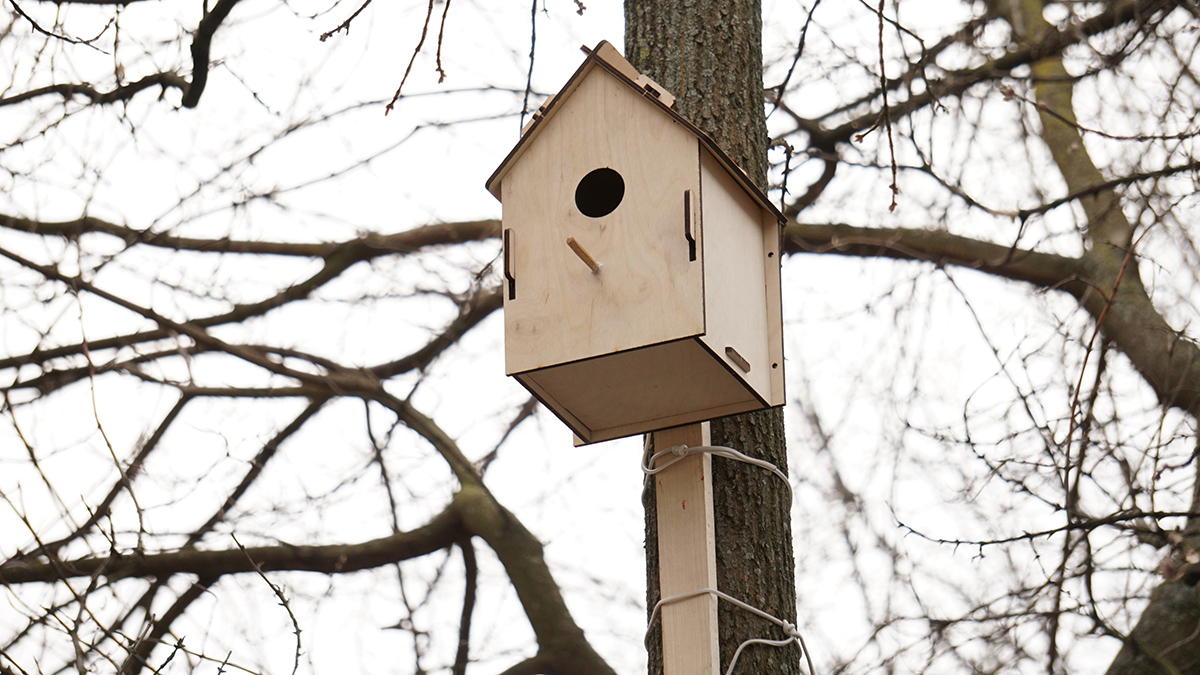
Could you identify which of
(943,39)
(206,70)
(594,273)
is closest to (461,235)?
(206,70)

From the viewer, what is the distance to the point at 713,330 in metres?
1.99

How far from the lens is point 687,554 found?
6.86 feet

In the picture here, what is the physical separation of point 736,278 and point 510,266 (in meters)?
0.37

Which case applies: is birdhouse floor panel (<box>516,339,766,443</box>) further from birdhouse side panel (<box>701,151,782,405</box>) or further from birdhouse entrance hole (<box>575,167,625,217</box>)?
birdhouse entrance hole (<box>575,167,625,217</box>)

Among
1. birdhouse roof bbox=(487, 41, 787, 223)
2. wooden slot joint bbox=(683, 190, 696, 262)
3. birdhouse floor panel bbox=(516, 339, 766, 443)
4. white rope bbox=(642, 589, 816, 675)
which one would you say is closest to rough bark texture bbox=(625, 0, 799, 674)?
white rope bbox=(642, 589, 816, 675)

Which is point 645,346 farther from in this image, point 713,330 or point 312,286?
point 312,286

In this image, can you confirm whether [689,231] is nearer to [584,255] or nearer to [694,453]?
[584,255]

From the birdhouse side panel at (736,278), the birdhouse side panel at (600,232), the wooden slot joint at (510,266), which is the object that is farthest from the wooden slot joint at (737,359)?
the wooden slot joint at (510,266)

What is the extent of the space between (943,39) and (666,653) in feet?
10.8

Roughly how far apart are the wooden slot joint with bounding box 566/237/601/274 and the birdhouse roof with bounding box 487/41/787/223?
0.26 m

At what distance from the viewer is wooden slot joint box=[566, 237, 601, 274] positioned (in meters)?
2.02

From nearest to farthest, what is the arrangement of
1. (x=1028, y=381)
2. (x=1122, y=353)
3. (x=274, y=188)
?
(x=1028, y=381) < (x=1122, y=353) < (x=274, y=188)

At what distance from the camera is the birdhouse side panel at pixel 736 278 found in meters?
2.03

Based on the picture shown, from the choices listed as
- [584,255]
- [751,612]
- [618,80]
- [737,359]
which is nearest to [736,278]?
[737,359]
